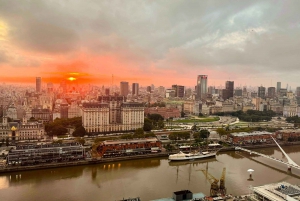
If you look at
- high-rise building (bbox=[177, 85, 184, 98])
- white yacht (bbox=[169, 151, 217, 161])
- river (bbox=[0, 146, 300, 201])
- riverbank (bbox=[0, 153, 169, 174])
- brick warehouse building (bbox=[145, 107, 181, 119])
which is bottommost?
river (bbox=[0, 146, 300, 201])

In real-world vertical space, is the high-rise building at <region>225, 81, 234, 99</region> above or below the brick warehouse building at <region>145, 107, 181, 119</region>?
above

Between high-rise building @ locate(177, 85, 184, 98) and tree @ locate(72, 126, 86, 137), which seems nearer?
tree @ locate(72, 126, 86, 137)

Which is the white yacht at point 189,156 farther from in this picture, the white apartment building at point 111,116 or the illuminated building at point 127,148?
the white apartment building at point 111,116

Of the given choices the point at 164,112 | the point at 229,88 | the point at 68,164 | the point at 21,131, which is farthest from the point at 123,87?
the point at 68,164

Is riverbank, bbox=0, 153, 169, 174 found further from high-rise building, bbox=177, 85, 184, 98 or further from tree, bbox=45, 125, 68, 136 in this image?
high-rise building, bbox=177, 85, 184, 98

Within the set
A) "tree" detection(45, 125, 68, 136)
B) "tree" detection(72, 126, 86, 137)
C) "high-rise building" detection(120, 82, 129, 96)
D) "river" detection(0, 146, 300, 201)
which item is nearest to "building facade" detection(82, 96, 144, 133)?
"tree" detection(72, 126, 86, 137)

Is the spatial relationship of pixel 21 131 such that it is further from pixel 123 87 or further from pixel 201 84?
pixel 201 84

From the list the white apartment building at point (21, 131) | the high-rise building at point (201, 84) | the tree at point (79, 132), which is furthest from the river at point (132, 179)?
the high-rise building at point (201, 84)

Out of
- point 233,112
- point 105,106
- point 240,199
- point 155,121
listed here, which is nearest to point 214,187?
point 240,199

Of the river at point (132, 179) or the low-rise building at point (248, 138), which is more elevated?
the low-rise building at point (248, 138)
